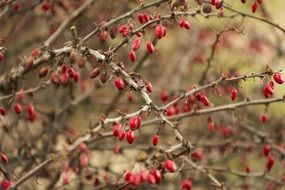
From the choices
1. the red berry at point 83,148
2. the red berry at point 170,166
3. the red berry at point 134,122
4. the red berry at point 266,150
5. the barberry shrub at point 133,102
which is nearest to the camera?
the red berry at point 170,166

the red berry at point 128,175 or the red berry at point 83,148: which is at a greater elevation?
the red berry at point 128,175

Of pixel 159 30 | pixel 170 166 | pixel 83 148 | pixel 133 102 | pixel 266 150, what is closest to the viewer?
pixel 170 166

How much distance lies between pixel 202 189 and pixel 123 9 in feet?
5.59

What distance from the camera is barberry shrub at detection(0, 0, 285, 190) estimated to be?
310cm

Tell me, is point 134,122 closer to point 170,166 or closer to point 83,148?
point 170,166

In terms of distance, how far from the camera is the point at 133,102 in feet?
17.6

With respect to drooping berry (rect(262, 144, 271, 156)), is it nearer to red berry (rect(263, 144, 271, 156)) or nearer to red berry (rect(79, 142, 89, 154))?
red berry (rect(263, 144, 271, 156))

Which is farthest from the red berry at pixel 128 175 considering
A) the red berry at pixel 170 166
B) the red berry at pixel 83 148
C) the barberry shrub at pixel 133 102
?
the red berry at pixel 83 148

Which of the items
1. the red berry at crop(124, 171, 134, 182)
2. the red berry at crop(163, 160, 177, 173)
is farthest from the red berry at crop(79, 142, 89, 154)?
the red berry at crop(163, 160, 177, 173)

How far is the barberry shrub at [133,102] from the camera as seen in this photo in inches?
122

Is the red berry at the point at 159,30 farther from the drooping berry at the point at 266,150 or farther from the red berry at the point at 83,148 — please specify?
the drooping berry at the point at 266,150

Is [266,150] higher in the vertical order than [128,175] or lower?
lower

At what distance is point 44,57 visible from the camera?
3.51m

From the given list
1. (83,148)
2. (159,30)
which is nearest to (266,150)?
(83,148)
